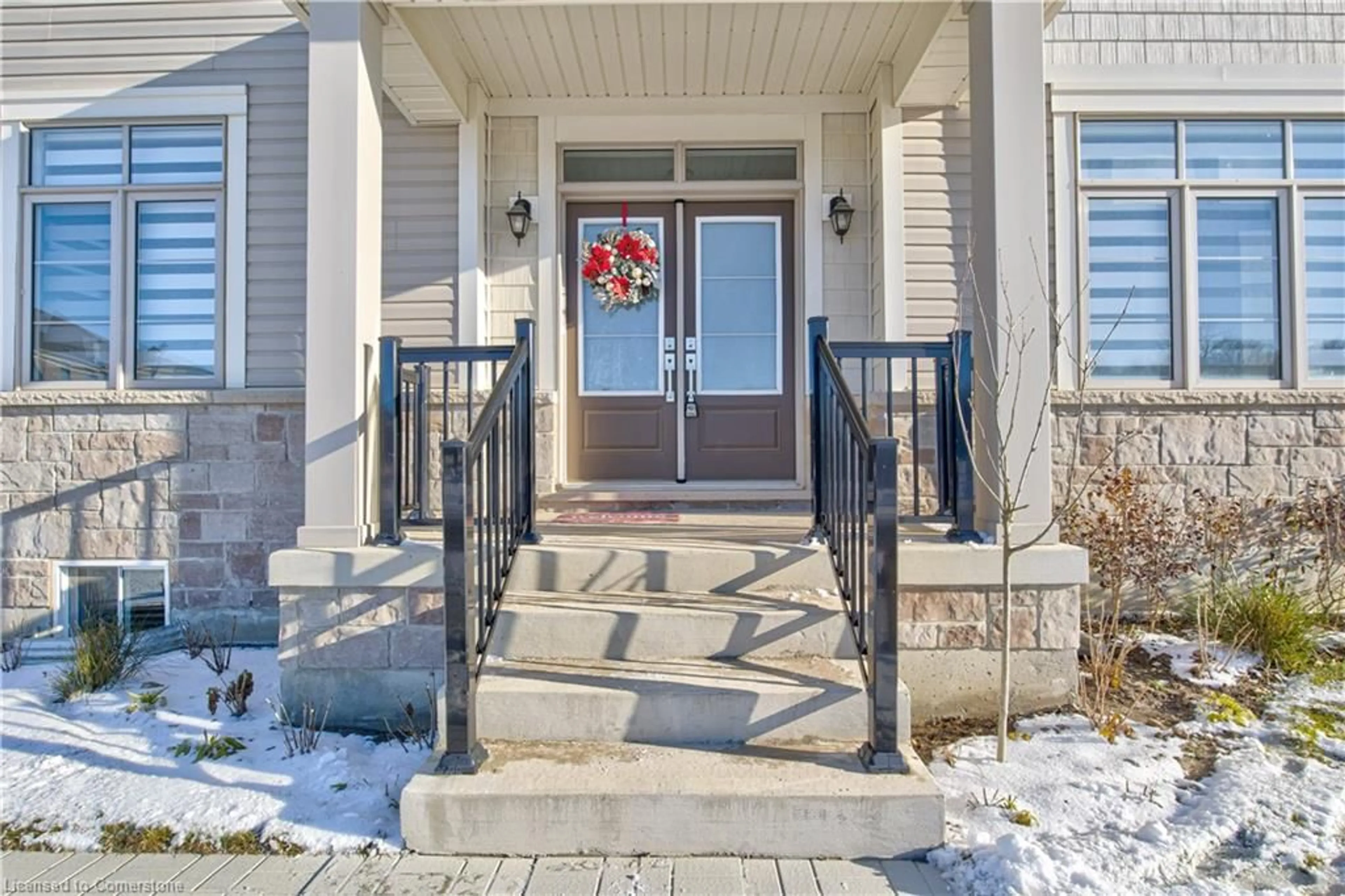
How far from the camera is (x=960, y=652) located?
131 inches

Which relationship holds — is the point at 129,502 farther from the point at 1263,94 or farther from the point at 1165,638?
the point at 1263,94

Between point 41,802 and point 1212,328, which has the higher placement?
point 1212,328

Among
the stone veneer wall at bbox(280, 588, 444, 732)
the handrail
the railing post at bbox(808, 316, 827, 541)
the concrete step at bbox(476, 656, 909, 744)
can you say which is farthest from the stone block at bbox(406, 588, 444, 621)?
the railing post at bbox(808, 316, 827, 541)

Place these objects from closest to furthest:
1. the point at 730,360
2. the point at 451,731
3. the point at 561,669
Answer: the point at 451,731
the point at 561,669
the point at 730,360

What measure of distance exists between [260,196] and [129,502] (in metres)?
1.92

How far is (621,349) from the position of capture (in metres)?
5.23

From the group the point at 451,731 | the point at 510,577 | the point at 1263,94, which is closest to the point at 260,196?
the point at 510,577

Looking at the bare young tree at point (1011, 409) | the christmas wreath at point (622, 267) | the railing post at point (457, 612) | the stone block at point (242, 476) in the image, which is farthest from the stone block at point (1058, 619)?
Answer: the stone block at point (242, 476)

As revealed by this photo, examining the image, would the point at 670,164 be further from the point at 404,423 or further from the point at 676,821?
the point at 676,821

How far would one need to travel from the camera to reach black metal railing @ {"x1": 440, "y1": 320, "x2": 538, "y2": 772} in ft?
8.27

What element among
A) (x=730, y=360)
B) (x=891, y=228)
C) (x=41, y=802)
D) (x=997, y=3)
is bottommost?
(x=41, y=802)

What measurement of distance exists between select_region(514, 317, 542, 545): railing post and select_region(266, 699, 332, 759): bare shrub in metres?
1.04

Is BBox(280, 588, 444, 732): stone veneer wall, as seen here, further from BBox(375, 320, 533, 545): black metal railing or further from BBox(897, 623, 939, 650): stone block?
BBox(897, 623, 939, 650): stone block

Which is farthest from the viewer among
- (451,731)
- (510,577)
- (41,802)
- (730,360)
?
(730,360)
